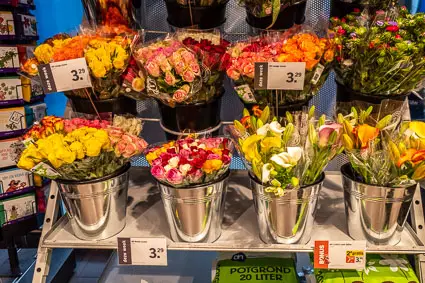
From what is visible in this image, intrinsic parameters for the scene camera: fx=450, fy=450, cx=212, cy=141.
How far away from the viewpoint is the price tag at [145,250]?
1400 mm

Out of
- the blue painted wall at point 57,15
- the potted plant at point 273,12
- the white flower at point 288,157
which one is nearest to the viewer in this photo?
the white flower at point 288,157

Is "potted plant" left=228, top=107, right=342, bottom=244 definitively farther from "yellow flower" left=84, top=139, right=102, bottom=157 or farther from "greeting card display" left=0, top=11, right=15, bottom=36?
"greeting card display" left=0, top=11, right=15, bottom=36

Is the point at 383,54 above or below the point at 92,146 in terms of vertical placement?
above

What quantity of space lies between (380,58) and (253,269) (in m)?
0.87

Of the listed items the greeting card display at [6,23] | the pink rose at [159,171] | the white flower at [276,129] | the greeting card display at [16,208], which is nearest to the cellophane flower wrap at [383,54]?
the white flower at [276,129]

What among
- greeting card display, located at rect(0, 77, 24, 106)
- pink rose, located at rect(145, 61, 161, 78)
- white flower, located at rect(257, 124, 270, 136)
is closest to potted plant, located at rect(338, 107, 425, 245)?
white flower, located at rect(257, 124, 270, 136)

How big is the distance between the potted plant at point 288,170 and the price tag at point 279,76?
4.1 inches

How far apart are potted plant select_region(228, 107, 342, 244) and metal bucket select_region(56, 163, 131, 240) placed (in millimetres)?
428

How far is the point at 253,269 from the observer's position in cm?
167

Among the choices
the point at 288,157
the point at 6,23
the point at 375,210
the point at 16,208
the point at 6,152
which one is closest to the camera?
the point at 288,157

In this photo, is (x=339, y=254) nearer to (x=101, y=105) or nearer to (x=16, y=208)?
(x=101, y=105)

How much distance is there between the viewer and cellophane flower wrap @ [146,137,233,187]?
130 cm

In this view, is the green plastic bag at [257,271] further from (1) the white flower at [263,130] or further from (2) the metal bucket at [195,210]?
(1) the white flower at [263,130]

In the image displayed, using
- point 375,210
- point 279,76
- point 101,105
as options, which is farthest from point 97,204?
point 375,210
